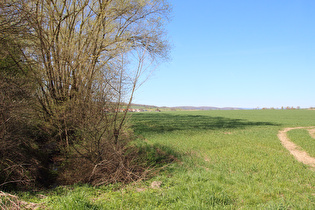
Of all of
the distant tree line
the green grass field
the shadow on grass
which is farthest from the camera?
the shadow on grass

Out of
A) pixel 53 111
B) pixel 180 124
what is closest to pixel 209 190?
pixel 53 111

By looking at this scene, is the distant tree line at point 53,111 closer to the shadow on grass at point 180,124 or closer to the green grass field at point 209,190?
the green grass field at point 209,190

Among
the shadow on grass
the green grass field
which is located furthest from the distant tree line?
the shadow on grass

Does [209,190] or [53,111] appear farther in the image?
[53,111]

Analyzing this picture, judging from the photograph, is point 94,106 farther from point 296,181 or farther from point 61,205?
point 296,181

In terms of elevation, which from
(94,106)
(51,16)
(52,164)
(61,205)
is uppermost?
(51,16)

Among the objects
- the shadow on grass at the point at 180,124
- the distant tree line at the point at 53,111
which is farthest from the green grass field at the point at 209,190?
the shadow on grass at the point at 180,124

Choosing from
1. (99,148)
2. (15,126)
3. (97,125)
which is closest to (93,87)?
(97,125)

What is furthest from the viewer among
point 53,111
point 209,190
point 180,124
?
point 180,124

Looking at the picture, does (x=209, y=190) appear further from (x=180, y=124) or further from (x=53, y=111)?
(x=180, y=124)

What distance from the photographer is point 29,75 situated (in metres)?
8.41

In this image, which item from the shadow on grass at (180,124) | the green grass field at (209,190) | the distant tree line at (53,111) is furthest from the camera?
the shadow on grass at (180,124)

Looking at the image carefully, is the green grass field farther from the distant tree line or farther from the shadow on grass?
the shadow on grass

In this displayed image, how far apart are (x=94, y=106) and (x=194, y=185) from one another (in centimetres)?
369
